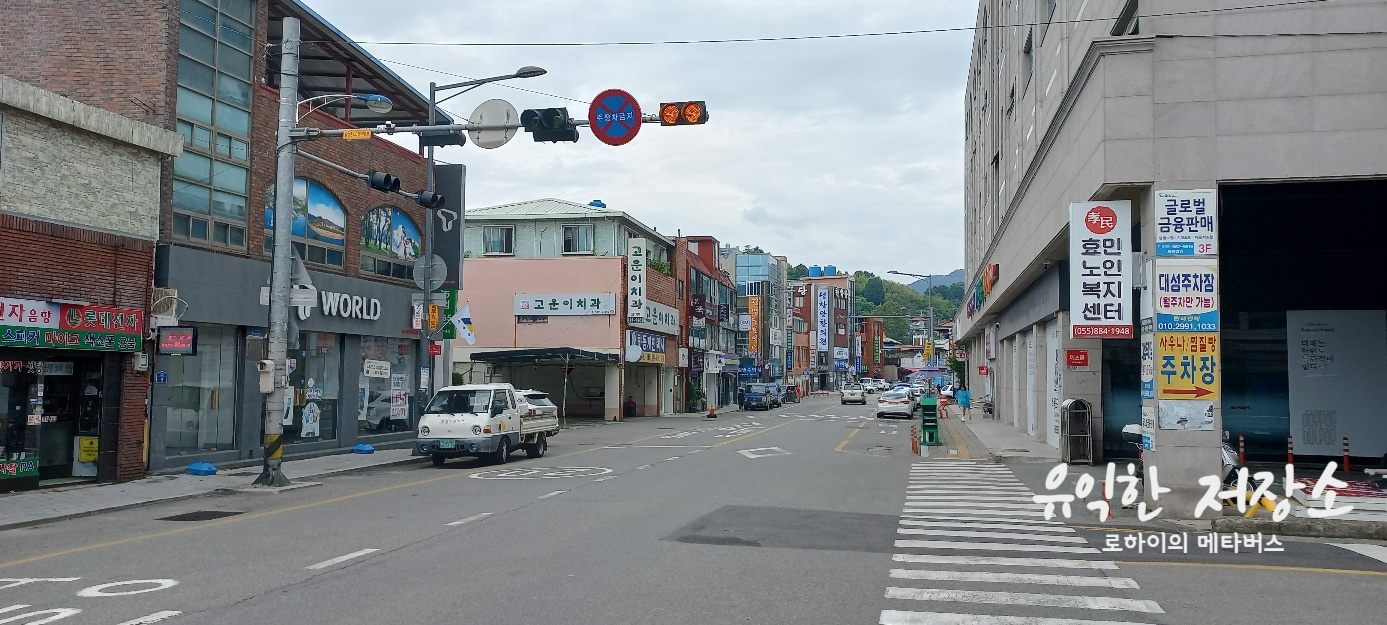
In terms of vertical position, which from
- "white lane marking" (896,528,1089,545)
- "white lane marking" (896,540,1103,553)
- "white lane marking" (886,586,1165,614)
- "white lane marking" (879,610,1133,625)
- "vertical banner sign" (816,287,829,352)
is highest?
"vertical banner sign" (816,287,829,352)

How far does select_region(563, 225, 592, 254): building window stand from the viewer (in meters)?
52.2

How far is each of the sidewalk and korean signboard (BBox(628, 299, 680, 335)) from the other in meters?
29.9

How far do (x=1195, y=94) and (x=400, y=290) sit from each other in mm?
20736

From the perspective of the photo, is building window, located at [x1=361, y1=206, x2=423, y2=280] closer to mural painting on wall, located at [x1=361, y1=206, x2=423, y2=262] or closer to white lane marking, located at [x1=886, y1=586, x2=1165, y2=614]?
mural painting on wall, located at [x1=361, y1=206, x2=423, y2=262]

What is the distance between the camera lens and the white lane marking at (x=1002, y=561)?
1006 cm

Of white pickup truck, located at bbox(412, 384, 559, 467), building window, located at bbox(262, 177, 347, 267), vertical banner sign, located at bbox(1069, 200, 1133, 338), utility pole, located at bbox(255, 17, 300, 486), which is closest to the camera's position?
vertical banner sign, located at bbox(1069, 200, 1133, 338)

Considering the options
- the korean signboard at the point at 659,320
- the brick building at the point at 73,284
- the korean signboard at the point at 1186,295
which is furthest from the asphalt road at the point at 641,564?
the korean signboard at the point at 659,320

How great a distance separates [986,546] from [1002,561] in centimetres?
102

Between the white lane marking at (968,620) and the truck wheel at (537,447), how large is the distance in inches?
706

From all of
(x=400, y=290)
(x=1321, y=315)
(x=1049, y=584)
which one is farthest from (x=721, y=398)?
(x=1049, y=584)

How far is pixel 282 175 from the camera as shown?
722 inches

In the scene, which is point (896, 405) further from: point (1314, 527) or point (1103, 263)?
point (1314, 527)

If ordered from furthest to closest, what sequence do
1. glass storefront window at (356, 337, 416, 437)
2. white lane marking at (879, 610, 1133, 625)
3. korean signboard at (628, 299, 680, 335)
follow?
korean signboard at (628, 299, 680, 335) < glass storefront window at (356, 337, 416, 437) < white lane marking at (879, 610, 1133, 625)

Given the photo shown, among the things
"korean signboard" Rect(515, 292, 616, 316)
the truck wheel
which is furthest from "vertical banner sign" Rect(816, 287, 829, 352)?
the truck wheel
